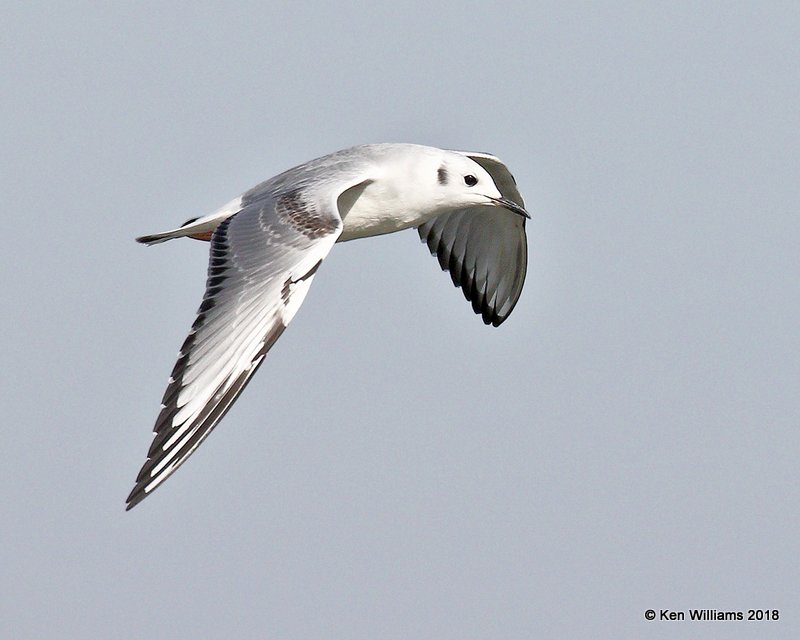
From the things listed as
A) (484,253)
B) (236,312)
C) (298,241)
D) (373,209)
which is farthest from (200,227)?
(484,253)

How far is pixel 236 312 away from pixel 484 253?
16.8ft

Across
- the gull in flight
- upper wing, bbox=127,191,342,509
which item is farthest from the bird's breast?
upper wing, bbox=127,191,342,509

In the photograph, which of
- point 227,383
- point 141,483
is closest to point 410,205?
point 227,383

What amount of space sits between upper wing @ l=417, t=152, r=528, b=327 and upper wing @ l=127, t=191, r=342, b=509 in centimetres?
359

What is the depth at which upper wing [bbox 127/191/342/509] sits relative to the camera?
29.8 ft

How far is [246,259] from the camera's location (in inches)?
403

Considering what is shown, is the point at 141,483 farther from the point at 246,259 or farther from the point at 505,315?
the point at 505,315

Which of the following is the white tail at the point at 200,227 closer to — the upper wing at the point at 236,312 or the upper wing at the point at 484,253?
the upper wing at the point at 236,312

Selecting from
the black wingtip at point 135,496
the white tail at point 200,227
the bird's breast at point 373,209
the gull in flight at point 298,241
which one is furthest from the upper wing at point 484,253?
the black wingtip at point 135,496

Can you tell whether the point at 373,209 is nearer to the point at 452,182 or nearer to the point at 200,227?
the point at 452,182

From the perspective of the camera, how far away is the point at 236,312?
Result: 9.69 metres

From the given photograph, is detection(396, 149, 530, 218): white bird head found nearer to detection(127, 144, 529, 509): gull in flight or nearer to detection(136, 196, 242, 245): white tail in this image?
detection(127, 144, 529, 509): gull in flight

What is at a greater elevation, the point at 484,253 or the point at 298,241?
the point at 484,253

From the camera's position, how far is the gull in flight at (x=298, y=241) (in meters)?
9.23
